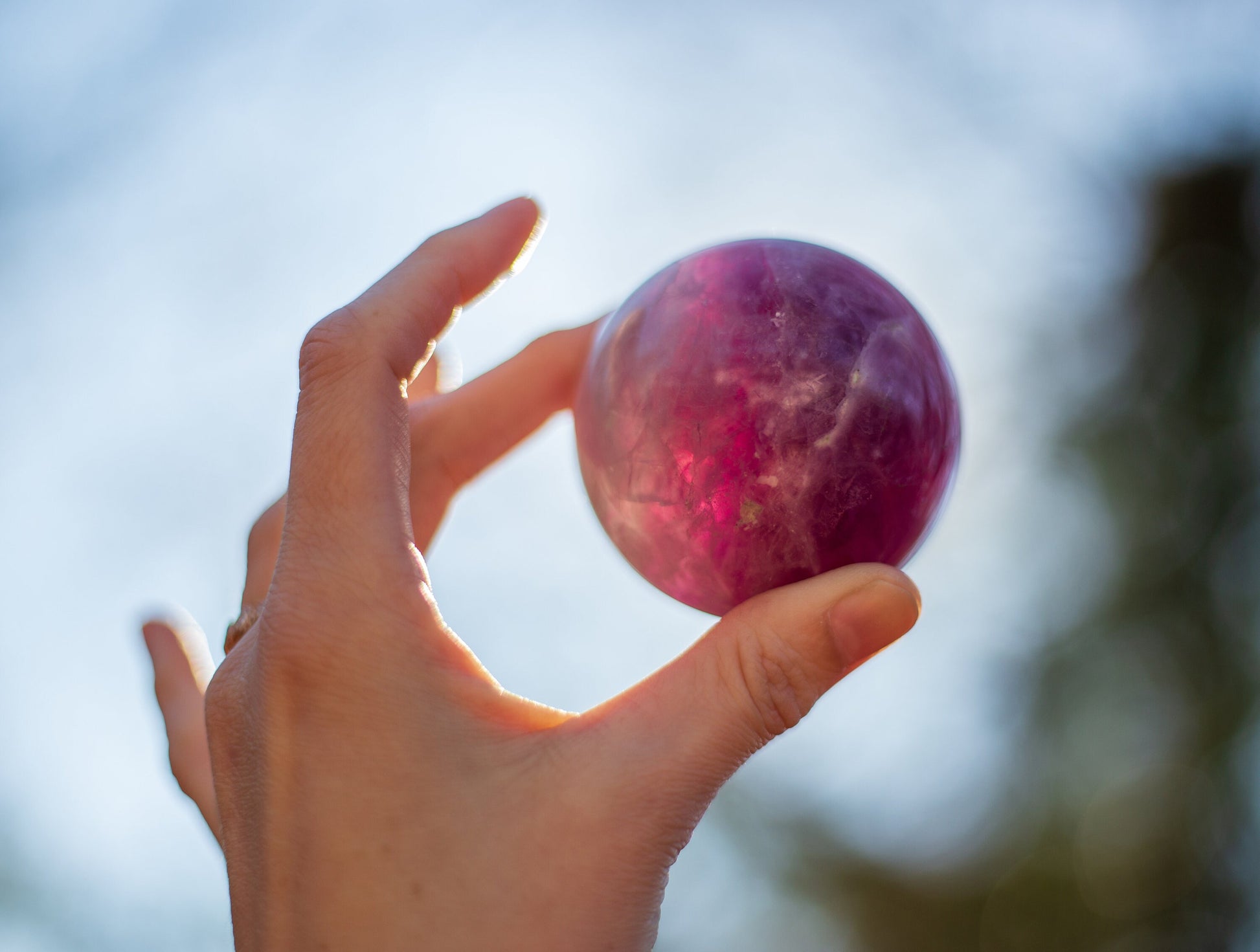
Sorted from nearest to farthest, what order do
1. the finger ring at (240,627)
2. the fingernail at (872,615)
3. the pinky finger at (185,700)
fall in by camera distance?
1. the fingernail at (872,615)
2. the finger ring at (240,627)
3. the pinky finger at (185,700)

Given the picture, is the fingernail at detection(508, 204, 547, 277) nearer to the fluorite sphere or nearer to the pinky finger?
the fluorite sphere

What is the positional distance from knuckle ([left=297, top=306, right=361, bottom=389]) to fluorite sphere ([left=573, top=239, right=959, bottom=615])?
0.60m

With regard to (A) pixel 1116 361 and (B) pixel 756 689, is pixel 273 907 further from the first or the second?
(A) pixel 1116 361

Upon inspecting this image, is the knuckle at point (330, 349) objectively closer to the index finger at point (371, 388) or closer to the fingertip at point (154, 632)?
the index finger at point (371, 388)

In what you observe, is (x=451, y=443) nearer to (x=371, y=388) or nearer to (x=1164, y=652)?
Answer: (x=371, y=388)

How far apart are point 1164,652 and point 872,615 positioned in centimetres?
878

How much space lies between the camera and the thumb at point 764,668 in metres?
1.70

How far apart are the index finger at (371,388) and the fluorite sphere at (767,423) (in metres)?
0.48

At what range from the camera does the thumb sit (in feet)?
5.59

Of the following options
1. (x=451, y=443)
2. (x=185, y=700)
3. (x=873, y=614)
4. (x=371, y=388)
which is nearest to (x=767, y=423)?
(x=873, y=614)

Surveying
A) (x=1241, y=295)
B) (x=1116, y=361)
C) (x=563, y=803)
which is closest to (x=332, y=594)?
(x=563, y=803)

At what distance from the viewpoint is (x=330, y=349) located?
6.98 feet

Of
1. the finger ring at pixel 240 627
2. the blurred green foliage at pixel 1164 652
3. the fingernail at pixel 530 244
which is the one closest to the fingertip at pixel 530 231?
the fingernail at pixel 530 244

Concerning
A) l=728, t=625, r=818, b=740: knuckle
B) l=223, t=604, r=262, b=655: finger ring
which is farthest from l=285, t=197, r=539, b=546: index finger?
l=728, t=625, r=818, b=740: knuckle
